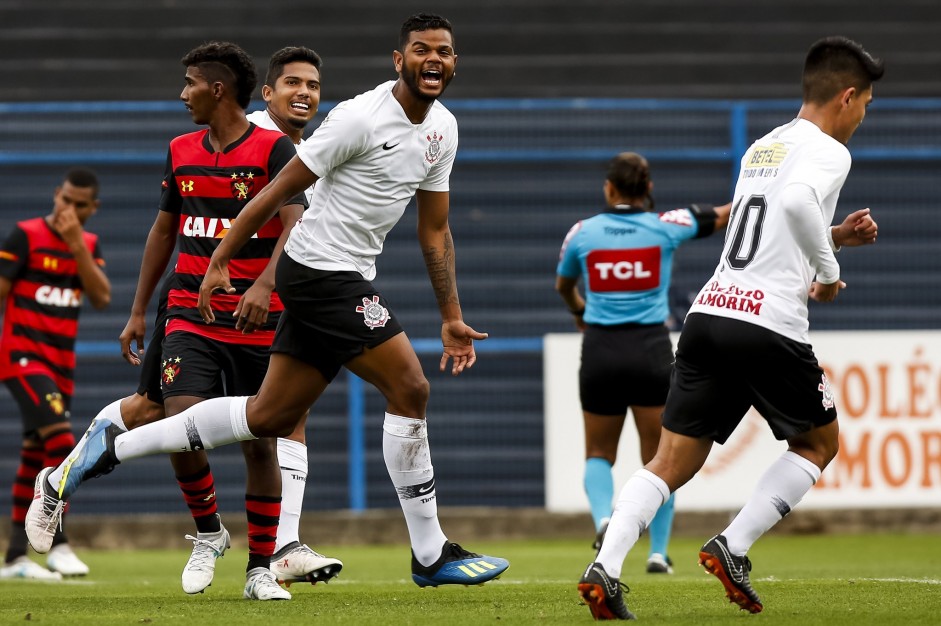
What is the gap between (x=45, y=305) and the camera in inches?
348

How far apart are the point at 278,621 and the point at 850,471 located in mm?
6932

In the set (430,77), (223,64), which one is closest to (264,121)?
(223,64)

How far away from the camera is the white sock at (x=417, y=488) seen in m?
5.66

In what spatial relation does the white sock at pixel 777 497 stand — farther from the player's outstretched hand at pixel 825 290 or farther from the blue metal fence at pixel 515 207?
the blue metal fence at pixel 515 207

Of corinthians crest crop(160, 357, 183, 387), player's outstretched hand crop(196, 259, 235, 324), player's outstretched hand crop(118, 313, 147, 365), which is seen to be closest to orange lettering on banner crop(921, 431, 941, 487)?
player's outstretched hand crop(118, 313, 147, 365)

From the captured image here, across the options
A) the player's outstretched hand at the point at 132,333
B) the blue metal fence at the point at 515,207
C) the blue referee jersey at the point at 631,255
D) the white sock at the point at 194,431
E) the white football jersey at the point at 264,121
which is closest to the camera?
the white sock at the point at 194,431

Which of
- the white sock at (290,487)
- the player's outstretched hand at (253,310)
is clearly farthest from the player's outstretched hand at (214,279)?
the white sock at (290,487)

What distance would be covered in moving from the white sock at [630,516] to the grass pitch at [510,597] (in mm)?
248

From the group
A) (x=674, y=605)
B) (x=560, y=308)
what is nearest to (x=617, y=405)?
(x=674, y=605)

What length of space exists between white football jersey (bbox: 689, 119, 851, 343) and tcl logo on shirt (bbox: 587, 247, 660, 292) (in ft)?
10.00

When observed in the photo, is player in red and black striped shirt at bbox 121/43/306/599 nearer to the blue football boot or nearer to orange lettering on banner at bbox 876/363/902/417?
the blue football boot

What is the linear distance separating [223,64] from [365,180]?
1110 mm

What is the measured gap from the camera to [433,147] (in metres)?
5.57

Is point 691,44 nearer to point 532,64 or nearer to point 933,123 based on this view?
point 532,64
